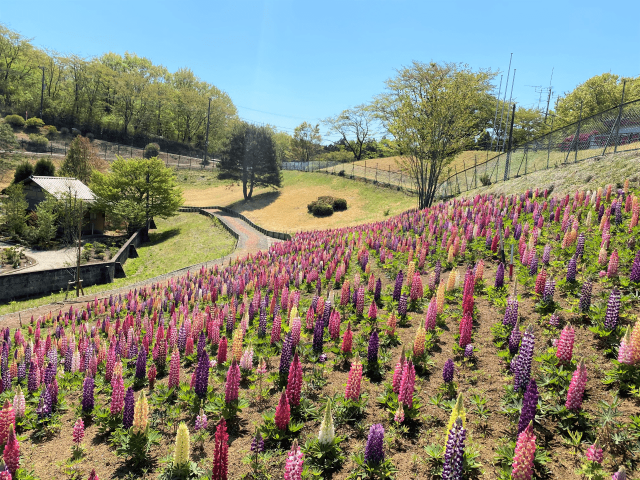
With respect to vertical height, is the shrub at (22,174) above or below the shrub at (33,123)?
below

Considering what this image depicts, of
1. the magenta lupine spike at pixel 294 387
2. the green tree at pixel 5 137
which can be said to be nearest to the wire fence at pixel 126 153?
the green tree at pixel 5 137

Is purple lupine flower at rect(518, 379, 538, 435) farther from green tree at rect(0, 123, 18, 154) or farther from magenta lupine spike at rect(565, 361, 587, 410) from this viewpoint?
green tree at rect(0, 123, 18, 154)

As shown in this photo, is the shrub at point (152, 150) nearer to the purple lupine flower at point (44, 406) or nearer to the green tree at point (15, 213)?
the green tree at point (15, 213)

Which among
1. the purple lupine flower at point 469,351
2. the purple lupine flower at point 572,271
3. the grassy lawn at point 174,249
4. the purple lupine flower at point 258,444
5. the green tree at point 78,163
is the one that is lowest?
the grassy lawn at point 174,249

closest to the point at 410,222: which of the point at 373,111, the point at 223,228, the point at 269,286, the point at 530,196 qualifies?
the point at 530,196

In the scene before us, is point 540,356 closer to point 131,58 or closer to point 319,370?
point 319,370

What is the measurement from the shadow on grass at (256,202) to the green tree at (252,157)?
52.9 inches

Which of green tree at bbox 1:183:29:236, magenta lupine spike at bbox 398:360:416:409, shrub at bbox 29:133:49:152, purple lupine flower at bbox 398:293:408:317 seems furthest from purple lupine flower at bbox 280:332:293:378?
shrub at bbox 29:133:49:152

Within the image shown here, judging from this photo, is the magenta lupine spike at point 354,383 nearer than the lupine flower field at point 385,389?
No

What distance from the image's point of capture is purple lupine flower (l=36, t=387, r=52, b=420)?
683 cm

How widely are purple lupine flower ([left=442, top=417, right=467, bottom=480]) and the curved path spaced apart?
17.5m

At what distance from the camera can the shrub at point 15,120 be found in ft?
244

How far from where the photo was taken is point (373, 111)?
83125 millimetres

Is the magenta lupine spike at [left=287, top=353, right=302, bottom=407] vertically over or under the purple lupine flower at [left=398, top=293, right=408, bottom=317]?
under
